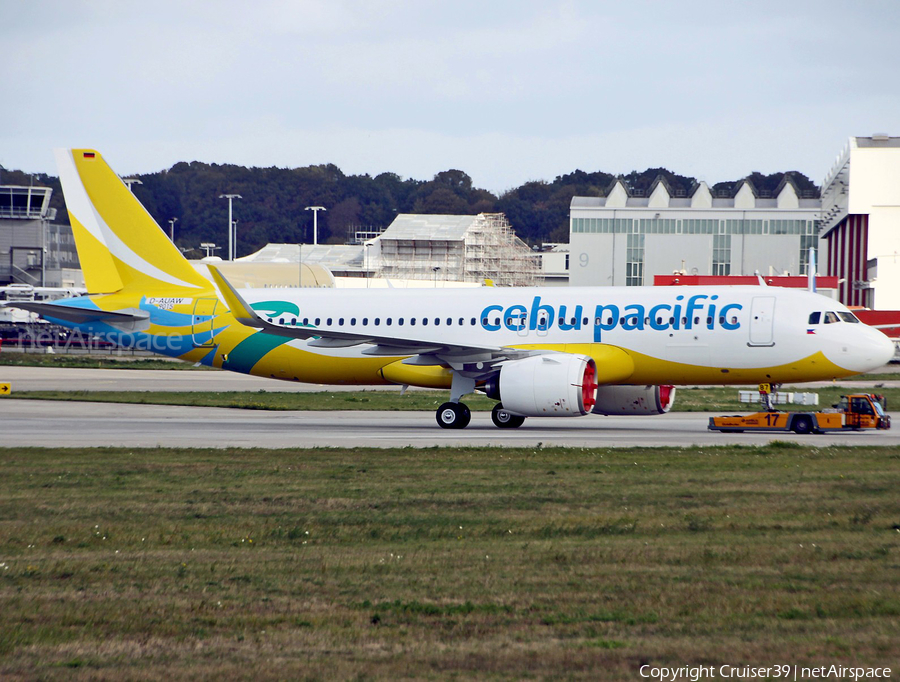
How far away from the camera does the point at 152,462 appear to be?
63.9 ft

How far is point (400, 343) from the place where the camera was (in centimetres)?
2769

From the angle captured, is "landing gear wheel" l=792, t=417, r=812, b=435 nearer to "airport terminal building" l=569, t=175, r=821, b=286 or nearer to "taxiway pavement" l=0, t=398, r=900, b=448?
"taxiway pavement" l=0, t=398, r=900, b=448

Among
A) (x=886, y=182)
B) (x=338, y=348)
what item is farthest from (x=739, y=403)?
(x=886, y=182)

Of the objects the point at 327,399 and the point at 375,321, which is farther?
the point at 327,399

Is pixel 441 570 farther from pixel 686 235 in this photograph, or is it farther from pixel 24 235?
pixel 686 235

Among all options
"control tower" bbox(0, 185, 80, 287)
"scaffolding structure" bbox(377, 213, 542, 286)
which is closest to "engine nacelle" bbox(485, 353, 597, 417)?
"control tower" bbox(0, 185, 80, 287)

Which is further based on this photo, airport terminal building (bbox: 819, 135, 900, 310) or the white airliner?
airport terminal building (bbox: 819, 135, 900, 310)

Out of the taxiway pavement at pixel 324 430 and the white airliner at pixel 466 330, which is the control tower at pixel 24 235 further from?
the white airliner at pixel 466 330

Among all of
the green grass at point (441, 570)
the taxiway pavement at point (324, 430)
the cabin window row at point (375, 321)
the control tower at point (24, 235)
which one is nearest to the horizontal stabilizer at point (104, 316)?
the taxiway pavement at point (324, 430)

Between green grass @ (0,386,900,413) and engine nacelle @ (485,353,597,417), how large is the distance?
35.4 ft

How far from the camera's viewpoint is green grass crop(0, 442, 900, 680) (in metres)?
7.44

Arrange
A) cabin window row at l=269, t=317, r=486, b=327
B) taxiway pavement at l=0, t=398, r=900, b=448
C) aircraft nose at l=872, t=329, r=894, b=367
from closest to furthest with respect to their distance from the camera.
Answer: taxiway pavement at l=0, t=398, r=900, b=448 → aircraft nose at l=872, t=329, r=894, b=367 → cabin window row at l=269, t=317, r=486, b=327

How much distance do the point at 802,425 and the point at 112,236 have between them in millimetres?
21652

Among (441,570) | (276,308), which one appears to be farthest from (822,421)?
(441,570)
